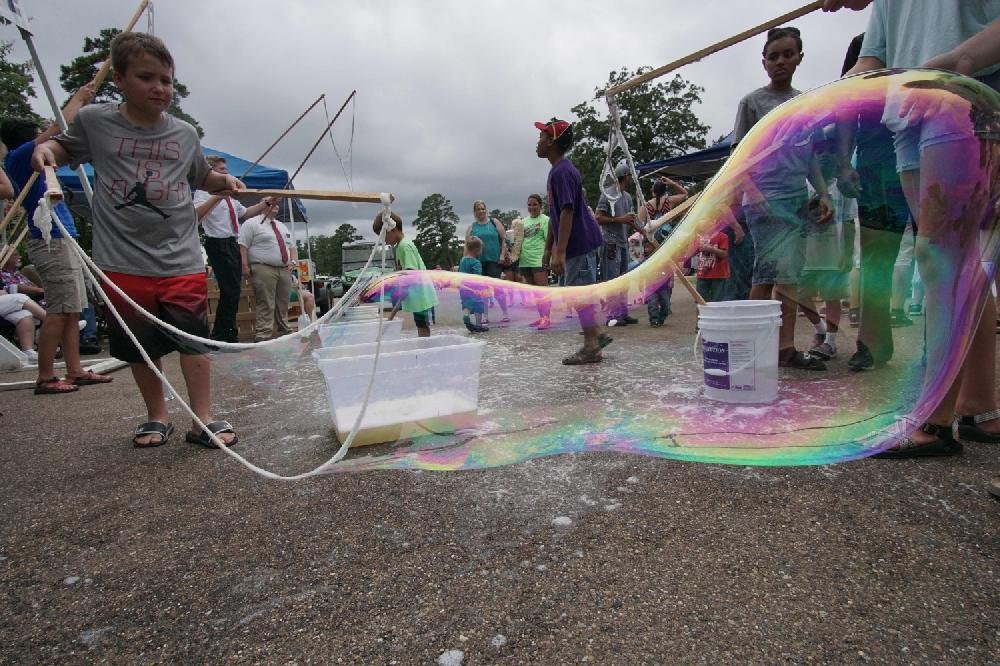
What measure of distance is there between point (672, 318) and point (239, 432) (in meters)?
5.58

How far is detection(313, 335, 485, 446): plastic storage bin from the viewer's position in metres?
2.48

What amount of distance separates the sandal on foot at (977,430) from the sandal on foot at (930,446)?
245mm

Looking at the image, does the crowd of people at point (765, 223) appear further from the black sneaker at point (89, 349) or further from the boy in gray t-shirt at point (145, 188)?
the black sneaker at point (89, 349)

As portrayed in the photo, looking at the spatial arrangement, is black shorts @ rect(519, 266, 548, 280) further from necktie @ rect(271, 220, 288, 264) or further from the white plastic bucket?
the white plastic bucket

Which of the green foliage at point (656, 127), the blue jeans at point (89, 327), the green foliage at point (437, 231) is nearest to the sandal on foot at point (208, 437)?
the blue jeans at point (89, 327)

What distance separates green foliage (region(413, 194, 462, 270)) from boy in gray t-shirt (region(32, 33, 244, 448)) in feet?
216

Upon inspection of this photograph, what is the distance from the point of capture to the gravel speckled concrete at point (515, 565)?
123 cm

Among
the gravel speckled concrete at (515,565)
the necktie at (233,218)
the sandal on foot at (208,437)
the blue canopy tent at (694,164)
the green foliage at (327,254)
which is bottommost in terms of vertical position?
the gravel speckled concrete at (515,565)

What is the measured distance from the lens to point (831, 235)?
5.90 feet

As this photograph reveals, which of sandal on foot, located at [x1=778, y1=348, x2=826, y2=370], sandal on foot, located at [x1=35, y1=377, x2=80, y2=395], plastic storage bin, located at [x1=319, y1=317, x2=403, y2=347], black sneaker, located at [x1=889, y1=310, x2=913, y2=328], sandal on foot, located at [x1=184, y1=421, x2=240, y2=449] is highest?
black sneaker, located at [x1=889, y1=310, x2=913, y2=328]

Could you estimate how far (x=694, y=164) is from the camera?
472 inches

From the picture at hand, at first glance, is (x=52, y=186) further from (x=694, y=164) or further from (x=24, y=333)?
(x=694, y=164)

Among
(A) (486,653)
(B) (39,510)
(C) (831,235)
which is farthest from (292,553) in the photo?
(C) (831,235)

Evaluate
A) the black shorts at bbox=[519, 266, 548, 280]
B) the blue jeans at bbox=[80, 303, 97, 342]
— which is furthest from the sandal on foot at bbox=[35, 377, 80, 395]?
the black shorts at bbox=[519, 266, 548, 280]
